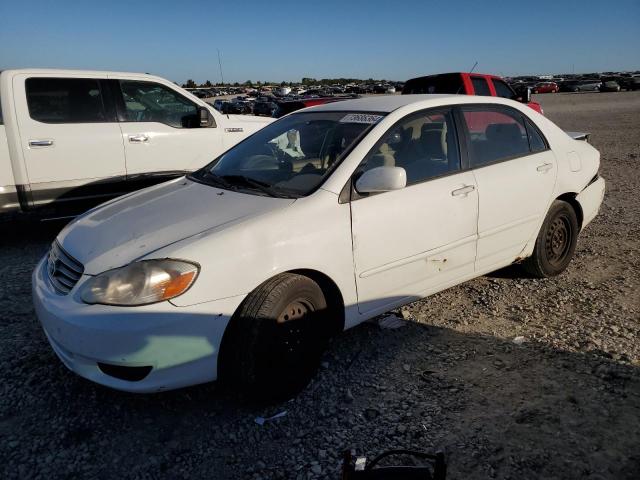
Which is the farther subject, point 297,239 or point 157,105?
point 157,105

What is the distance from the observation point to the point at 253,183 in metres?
3.19

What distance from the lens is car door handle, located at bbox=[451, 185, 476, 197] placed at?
3318 mm

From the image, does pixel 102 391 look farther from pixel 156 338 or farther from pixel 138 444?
pixel 156 338

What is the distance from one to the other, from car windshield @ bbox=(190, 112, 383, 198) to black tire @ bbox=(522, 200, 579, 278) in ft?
5.87

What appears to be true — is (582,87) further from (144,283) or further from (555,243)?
(144,283)

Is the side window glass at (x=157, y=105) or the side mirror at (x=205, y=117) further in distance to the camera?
the side mirror at (x=205, y=117)

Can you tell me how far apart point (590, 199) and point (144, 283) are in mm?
3820

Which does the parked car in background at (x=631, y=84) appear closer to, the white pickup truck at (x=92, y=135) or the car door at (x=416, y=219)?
the white pickup truck at (x=92, y=135)

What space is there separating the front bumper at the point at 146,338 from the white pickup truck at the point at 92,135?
3432 millimetres

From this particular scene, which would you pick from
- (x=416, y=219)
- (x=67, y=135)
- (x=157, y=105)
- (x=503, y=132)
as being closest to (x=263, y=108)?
(x=157, y=105)

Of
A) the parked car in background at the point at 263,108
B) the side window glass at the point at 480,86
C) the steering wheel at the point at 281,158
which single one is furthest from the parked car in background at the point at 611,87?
the steering wheel at the point at 281,158

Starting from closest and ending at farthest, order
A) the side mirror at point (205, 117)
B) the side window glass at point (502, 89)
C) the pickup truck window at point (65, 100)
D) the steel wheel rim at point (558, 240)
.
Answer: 1. the steel wheel rim at point (558, 240)
2. the pickup truck window at point (65, 100)
3. the side mirror at point (205, 117)
4. the side window glass at point (502, 89)

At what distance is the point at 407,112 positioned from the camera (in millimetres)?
3303

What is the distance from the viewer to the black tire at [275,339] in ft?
8.18
